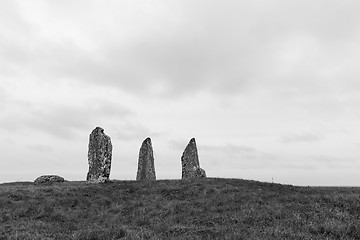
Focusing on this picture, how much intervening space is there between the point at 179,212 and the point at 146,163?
1988 cm

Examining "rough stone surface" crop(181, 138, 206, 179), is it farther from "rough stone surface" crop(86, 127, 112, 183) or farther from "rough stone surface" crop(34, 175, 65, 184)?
"rough stone surface" crop(34, 175, 65, 184)

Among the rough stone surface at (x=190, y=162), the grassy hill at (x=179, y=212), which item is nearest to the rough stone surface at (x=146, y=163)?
the rough stone surface at (x=190, y=162)

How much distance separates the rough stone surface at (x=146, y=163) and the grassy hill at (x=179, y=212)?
31.3ft

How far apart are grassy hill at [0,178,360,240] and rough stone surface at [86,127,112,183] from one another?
387 centimetres

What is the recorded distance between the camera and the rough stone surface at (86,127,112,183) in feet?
119

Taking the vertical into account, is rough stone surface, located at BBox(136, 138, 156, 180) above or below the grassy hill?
above

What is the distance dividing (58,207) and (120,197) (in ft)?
17.5

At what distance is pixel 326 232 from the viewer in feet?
56.3

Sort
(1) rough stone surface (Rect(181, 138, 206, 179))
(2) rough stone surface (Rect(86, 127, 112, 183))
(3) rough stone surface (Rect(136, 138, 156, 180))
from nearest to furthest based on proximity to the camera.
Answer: (2) rough stone surface (Rect(86, 127, 112, 183)) → (1) rough stone surface (Rect(181, 138, 206, 179)) → (3) rough stone surface (Rect(136, 138, 156, 180))

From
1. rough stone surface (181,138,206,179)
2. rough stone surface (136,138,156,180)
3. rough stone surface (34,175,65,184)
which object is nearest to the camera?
rough stone surface (34,175,65,184)

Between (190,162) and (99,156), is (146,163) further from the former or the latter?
(99,156)

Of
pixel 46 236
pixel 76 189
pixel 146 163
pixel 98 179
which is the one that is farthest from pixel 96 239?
pixel 146 163

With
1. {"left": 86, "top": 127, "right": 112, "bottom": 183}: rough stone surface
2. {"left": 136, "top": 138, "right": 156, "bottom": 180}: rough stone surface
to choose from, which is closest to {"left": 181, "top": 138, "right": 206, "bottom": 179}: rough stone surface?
{"left": 136, "top": 138, "right": 156, "bottom": 180}: rough stone surface

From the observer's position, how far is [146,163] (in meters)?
42.7
